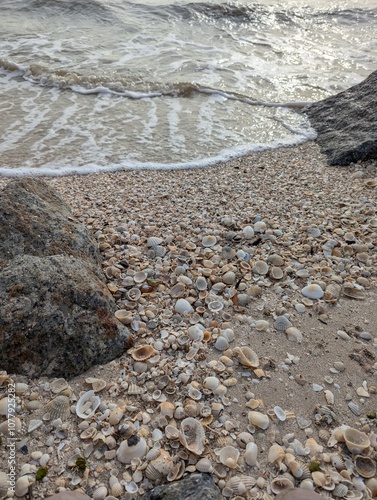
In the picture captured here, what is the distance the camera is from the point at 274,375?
238cm

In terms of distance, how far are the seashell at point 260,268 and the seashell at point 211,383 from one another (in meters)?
1.08

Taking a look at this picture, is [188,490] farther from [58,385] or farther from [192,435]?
[58,385]

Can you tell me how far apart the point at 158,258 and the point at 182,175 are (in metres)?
1.96

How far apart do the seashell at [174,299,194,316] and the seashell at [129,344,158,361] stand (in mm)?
384

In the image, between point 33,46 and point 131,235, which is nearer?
point 131,235

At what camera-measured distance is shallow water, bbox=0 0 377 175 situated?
5680 millimetres

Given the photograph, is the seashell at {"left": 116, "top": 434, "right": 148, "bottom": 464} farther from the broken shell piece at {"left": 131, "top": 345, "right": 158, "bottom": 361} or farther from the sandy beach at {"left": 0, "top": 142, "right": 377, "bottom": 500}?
the broken shell piece at {"left": 131, "top": 345, "right": 158, "bottom": 361}

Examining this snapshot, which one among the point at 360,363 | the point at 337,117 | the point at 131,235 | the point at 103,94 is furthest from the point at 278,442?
the point at 103,94

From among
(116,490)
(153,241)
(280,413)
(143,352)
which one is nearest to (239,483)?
(280,413)

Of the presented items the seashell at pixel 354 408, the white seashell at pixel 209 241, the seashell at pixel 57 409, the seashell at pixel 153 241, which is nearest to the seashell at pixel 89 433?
the seashell at pixel 57 409

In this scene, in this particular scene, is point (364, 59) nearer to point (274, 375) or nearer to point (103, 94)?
point (103, 94)

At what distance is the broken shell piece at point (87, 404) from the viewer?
210 centimetres

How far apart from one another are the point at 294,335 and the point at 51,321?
57.6 inches

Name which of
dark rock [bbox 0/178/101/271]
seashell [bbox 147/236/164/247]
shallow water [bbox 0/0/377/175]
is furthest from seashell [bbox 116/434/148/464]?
shallow water [bbox 0/0/377/175]
